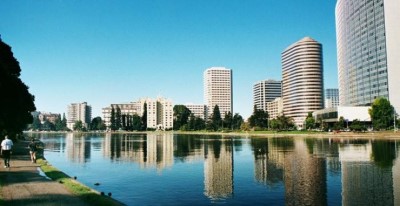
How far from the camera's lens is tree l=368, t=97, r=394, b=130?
148 m

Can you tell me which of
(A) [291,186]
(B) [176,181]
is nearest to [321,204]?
(A) [291,186]

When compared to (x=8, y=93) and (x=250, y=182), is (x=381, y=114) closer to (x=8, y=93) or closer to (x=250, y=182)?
(x=250, y=182)

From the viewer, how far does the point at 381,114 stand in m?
149

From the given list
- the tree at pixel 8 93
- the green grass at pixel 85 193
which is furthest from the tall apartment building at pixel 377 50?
the green grass at pixel 85 193

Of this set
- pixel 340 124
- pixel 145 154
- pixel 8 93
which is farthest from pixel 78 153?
pixel 340 124

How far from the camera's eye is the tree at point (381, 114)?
148 meters

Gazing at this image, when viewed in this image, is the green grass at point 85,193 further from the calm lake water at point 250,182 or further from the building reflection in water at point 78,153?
the building reflection in water at point 78,153

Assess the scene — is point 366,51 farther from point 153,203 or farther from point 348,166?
point 153,203

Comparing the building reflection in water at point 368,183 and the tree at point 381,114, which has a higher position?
the tree at point 381,114

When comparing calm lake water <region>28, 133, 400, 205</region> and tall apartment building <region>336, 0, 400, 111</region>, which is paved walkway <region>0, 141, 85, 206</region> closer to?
calm lake water <region>28, 133, 400, 205</region>

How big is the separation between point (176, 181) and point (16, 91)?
29741 mm

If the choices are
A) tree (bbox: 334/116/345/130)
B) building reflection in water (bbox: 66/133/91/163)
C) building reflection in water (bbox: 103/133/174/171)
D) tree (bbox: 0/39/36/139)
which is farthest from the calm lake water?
tree (bbox: 334/116/345/130)

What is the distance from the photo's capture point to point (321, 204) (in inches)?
961

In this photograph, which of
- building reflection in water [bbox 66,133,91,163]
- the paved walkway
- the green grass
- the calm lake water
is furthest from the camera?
building reflection in water [bbox 66,133,91,163]
